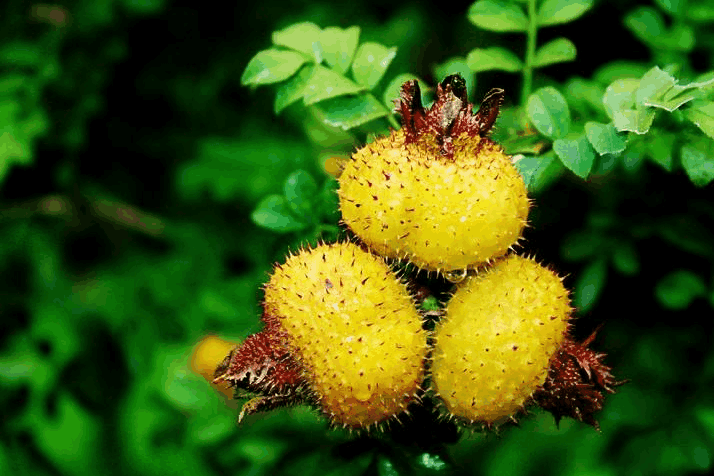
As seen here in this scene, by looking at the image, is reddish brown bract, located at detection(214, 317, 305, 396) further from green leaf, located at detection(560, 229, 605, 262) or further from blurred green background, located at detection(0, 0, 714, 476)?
green leaf, located at detection(560, 229, 605, 262)

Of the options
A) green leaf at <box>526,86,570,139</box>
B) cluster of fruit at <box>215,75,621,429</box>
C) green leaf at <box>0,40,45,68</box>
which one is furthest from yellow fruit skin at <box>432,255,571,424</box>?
green leaf at <box>0,40,45,68</box>

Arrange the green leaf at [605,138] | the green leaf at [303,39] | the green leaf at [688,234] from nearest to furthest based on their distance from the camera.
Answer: the green leaf at [605,138] < the green leaf at [303,39] < the green leaf at [688,234]

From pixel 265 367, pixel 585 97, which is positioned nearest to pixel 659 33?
pixel 585 97

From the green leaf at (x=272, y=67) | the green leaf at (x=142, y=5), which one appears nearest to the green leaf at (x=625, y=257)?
the green leaf at (x=272, y=67)

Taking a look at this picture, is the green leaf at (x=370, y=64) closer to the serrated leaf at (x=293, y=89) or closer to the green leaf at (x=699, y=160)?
the serrated leaf at (x=293, y=89)

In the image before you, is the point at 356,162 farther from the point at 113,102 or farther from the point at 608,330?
the point at 113,102

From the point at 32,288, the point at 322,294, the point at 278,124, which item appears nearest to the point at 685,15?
the point at 322,294
